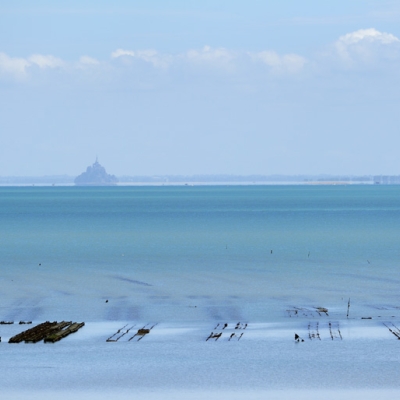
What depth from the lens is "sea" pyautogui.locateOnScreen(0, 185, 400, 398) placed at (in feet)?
107

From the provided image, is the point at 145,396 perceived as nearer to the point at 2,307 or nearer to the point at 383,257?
the point at 2,307

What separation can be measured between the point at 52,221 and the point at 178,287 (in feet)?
329

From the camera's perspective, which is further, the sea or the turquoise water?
the turquoise water

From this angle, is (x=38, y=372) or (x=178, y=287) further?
(x=178, y=287)

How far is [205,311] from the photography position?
→ 4800 centimetres

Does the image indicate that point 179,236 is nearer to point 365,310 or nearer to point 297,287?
point 297,287

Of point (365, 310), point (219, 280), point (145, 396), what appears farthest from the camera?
point (219, 280)

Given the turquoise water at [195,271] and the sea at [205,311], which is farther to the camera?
the turquoise water at [195,271]

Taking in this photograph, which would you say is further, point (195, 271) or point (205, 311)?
point (195, 271)

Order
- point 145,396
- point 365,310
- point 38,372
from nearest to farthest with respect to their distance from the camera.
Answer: point 145,396, point 38,372, point 365,310

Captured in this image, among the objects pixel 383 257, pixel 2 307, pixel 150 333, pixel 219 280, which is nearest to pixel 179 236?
pixel 383 257

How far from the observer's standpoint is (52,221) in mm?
156375

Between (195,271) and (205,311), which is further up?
(205,311)

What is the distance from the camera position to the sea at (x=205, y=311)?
3259 cm
